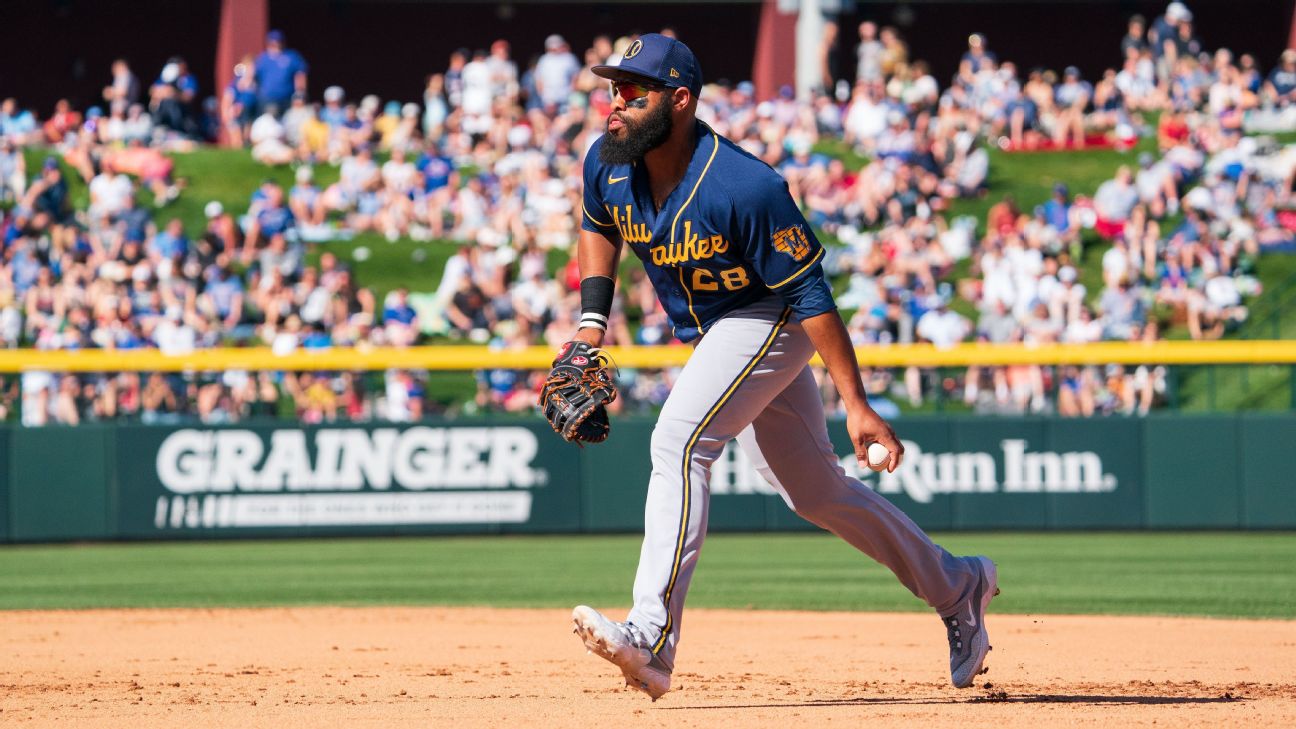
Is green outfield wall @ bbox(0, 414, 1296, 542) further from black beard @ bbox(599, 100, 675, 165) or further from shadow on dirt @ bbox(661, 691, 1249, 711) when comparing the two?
black beard @ bbox(599, 100, 675, 165)

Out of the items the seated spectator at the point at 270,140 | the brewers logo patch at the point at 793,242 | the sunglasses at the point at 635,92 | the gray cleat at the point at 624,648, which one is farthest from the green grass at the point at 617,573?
the seated spectator at the point at 270,140

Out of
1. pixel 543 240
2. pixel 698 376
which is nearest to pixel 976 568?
pixel 698 376

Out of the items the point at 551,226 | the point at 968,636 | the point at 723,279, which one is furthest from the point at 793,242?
the point at 551,226

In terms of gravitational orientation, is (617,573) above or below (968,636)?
below

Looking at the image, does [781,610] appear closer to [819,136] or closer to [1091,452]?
[1091,452]

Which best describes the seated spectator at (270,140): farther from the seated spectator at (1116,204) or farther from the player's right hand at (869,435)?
the player's right hand at (869,435)

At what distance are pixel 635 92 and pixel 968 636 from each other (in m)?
2.03

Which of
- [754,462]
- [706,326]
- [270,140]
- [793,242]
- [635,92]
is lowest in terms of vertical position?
[754,462]

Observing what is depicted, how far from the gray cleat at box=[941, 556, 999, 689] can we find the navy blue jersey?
1.16 m

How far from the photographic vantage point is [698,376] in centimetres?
498

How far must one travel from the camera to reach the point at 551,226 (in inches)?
662

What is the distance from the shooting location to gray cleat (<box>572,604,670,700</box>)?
4.52 m

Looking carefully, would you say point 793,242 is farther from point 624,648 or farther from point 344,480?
point 344,480

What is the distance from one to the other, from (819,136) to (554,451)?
23.3 ft
